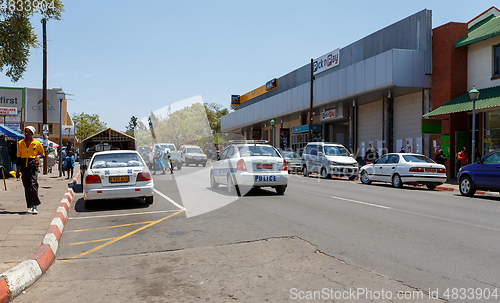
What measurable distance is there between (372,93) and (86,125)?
72.9 metres

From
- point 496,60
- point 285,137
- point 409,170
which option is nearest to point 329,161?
point 409,170

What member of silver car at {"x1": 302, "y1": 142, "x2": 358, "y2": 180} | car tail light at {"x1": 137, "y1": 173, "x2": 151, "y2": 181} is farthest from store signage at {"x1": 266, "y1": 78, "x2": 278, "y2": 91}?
car tail light at {"x1": 137, "y1": 173, "x2": 151, "y2": 181}

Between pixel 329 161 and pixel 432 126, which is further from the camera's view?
pixel 432 126

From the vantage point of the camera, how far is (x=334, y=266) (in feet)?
16.5

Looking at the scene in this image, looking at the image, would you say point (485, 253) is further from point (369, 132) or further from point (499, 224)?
point (369, 132)

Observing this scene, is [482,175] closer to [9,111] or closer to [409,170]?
[409,170]

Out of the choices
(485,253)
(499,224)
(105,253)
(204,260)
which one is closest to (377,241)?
(485,253)

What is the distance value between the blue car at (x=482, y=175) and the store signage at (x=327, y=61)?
2032 cm

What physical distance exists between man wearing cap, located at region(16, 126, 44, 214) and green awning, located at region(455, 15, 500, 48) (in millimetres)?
19871

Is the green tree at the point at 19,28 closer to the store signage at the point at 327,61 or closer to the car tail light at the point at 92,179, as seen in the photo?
the car tail light at the point at 92,179

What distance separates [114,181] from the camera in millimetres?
10000

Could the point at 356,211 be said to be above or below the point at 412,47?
below

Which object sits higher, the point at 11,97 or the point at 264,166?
the point at 11,97

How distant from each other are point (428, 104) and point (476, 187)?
10.9 meters
